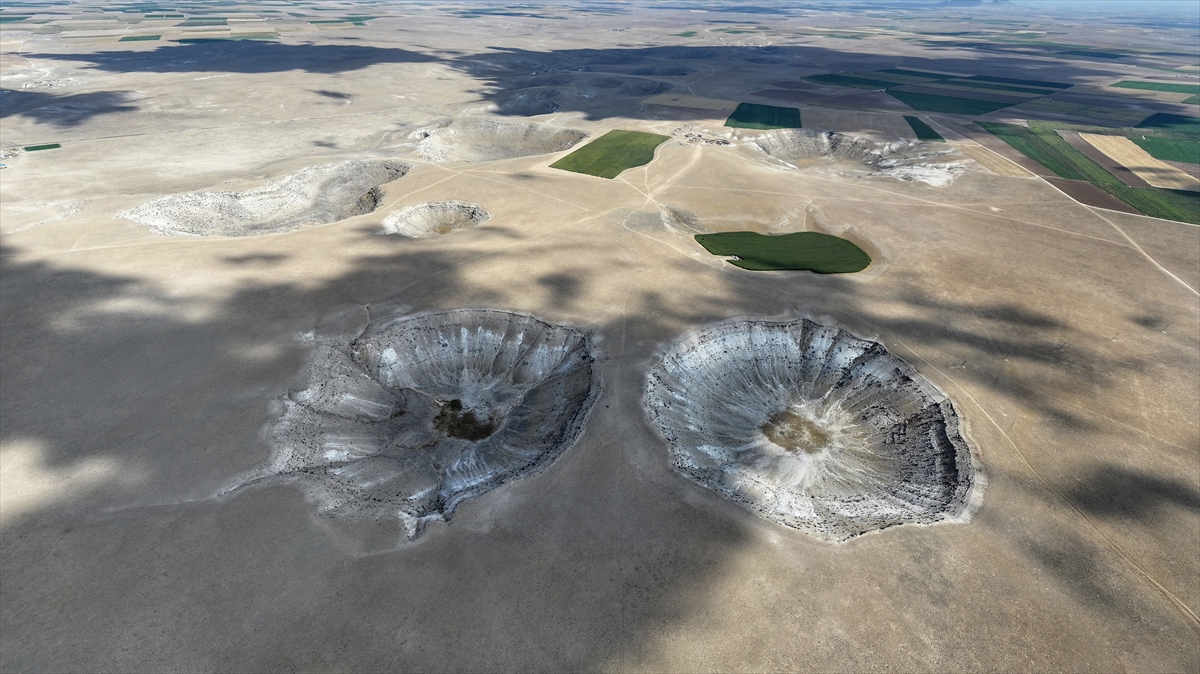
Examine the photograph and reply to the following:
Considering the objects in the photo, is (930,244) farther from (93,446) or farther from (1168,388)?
(93,446)

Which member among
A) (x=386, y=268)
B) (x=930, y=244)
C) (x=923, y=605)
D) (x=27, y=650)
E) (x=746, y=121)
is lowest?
(x=27, y=650)

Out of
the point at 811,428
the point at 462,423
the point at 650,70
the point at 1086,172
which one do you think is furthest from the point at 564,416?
the point at 650,70

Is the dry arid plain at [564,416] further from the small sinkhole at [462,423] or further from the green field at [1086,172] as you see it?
the green field at [1086,172]

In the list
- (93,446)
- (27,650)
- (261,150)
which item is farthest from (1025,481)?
(261,150)

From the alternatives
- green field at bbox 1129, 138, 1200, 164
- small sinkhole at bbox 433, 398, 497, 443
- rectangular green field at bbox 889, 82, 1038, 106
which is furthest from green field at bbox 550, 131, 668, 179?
rectangular green field at bbox 889, 82, 1038, 106

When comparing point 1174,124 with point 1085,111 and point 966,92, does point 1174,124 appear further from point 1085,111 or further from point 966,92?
point 966,92

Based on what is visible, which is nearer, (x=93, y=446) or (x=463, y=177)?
(x=93, y=446)

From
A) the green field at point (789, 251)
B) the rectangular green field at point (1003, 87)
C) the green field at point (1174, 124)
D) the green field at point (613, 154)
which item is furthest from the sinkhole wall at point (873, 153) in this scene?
the rectangular green field at point (1003, 87)

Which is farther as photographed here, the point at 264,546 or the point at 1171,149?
the point at 1171,149
